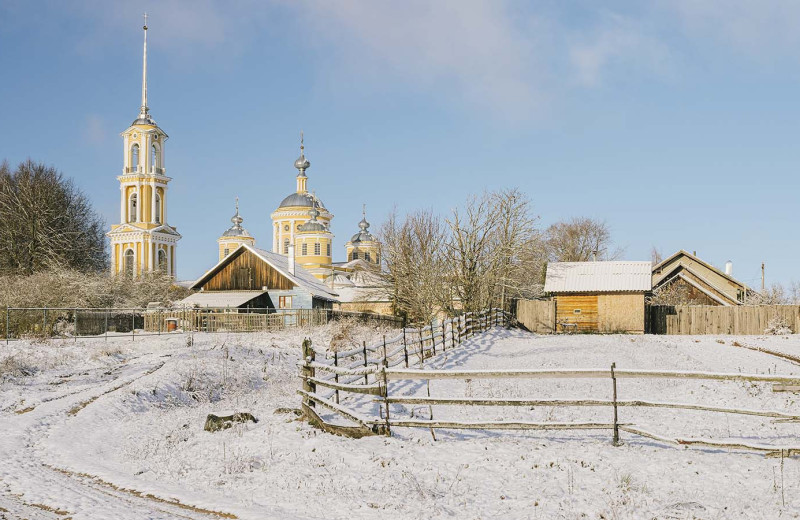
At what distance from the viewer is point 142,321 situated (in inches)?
1907

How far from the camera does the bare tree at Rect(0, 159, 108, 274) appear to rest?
2203 inches

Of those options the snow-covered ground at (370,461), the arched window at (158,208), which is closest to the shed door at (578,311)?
the snow-covered ground at (370,461)

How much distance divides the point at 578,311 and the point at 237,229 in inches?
3152

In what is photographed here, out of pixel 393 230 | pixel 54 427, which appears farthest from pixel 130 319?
pixel 54 427

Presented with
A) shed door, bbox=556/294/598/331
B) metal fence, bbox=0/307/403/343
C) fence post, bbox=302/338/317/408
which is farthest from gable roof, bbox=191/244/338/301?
fence post, bbox=302/338/317/408

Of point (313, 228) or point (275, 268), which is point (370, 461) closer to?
point (275, 268)

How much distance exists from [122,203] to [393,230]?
39950 millimetres

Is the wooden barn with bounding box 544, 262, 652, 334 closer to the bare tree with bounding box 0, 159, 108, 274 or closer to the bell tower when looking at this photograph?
Answer: the bare tree with bounding box 0, 159, 108, 274

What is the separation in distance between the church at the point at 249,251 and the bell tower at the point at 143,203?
0.36ft

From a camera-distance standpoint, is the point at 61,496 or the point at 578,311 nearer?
the point at 61,496

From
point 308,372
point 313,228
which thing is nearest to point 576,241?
point 313,228

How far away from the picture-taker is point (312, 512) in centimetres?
924

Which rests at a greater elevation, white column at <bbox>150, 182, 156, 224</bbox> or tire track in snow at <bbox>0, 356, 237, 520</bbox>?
white column at <bbox>150, 182, 156, 224</bbox>

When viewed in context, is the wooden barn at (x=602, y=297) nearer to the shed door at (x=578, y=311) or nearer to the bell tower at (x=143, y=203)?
the shed door at (x=578, y=311)
